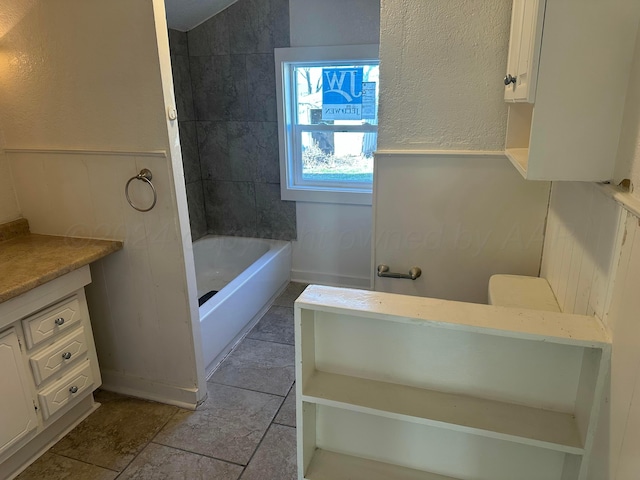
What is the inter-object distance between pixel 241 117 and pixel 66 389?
2.24m

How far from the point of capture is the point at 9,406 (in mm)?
1646

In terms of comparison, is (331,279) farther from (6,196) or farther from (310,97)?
(6,196)

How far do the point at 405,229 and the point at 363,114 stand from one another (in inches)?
58.1

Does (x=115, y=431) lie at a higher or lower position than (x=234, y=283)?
lower

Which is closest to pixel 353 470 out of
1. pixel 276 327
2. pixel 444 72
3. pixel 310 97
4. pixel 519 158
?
pixel 519 158

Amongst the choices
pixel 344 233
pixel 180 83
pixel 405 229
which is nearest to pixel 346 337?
pixel 405 229

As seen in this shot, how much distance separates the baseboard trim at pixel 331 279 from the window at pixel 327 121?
0.63 meters

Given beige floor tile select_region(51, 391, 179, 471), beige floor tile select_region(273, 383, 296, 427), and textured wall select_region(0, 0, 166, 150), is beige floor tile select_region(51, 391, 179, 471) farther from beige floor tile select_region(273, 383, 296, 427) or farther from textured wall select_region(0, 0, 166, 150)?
textured wall select_region(0, 0, 166, 150)

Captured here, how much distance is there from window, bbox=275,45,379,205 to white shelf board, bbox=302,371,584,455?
210 centimetres

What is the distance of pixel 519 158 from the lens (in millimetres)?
1323

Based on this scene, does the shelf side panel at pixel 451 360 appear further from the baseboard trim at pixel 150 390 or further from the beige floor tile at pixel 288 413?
the baseboard trim at pixel 150 390

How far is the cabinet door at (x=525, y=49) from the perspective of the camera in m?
0.96

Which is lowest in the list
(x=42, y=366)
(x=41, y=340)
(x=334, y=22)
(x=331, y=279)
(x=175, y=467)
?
(x=175, y=467)

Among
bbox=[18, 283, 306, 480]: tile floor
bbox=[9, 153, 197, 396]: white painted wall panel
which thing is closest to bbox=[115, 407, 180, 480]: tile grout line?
bbox=[18, 283, 306, 480]: tile floor
